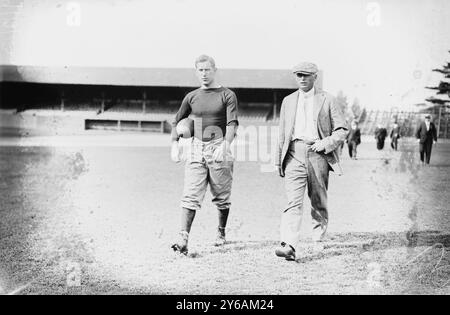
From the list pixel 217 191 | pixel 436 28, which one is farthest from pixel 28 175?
pixel 436 28

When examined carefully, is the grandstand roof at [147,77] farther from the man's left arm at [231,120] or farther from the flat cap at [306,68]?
the flat cap at [306,68]

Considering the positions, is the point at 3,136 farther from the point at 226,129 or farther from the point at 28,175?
the point at 226,129

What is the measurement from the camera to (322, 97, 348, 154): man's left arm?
11.3 ft

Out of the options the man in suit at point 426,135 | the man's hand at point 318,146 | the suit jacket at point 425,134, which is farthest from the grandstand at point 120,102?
the man's hand at point 318,146

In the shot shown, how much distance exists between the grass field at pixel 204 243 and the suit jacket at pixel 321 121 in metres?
0.72

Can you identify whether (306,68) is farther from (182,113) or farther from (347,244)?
(347,244)

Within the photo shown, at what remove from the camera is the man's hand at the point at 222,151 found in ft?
11.7

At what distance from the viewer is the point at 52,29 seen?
13.8 ft

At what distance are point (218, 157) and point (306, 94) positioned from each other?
0.76m

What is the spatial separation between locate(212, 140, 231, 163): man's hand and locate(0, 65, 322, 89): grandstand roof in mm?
1889

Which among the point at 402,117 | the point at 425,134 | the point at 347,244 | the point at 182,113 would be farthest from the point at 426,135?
the point at 182,113

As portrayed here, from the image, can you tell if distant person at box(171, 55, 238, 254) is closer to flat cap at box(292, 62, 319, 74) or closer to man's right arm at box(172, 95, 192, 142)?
man's right arm at box(172, 95, 192, 142)

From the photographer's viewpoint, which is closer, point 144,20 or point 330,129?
point 330,129

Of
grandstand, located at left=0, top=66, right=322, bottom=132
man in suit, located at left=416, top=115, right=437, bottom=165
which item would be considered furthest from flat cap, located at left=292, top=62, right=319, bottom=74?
grandstand, located at left=0, top=66, right=322, bottom=132
